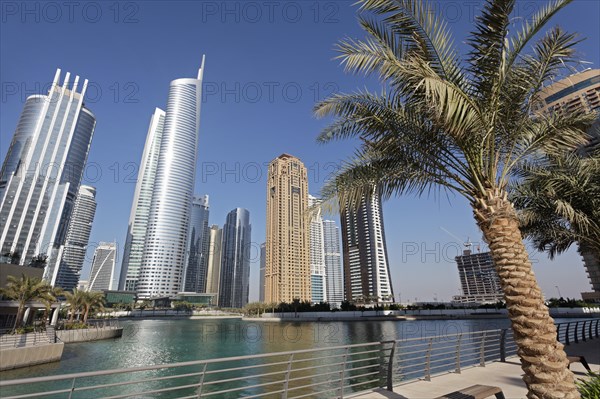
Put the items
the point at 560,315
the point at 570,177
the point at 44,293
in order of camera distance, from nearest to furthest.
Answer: the point at 570,177 < the point at 44,293 < the point at 560,315

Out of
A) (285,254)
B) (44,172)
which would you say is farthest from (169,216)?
(285,254)

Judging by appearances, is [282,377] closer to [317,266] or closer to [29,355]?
[29,355]

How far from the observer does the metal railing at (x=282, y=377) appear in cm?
457

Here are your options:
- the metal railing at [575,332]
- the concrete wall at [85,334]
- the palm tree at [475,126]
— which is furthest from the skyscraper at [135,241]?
the palm tree at [475,126]

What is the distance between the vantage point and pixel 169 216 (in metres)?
165

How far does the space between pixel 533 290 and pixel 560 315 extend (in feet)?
263

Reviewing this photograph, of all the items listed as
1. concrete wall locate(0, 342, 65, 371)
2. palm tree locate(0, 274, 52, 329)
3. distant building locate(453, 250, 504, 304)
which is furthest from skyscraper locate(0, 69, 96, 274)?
distant building locate(453, 250, 504, 304)

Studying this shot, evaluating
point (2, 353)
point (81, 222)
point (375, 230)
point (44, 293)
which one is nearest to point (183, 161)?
point (81, 222)

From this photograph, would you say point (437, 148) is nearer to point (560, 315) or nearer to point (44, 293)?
point (44, 293)

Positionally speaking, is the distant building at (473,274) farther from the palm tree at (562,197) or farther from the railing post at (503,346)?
the railing post at (503,346)

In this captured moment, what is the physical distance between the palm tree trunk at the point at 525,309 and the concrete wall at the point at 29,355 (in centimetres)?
2875

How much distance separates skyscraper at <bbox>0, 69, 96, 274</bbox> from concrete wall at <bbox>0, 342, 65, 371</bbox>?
136 meters

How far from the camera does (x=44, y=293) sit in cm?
3350

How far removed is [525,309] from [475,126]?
2816mm
